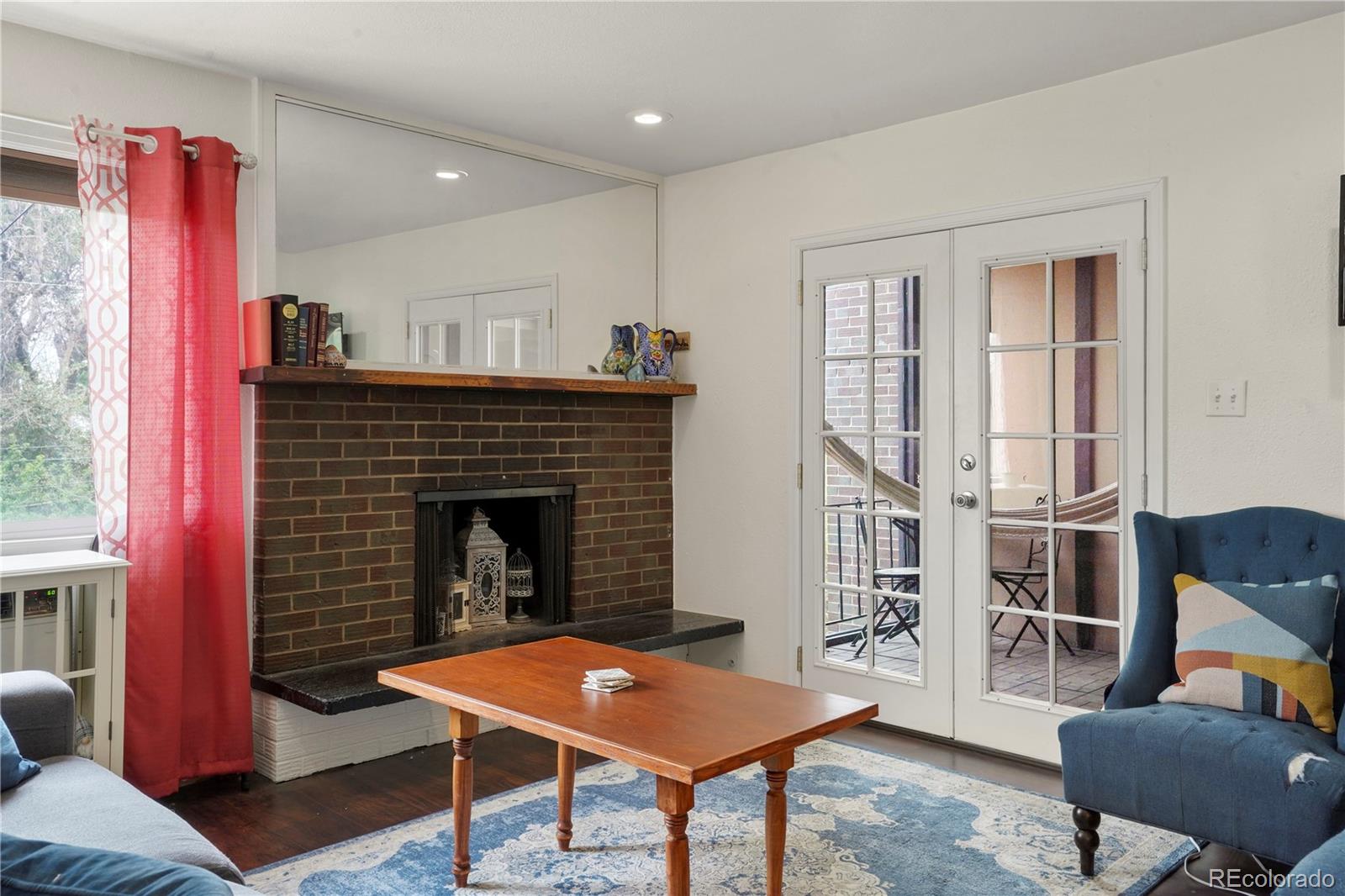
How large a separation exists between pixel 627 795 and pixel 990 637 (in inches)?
59.0

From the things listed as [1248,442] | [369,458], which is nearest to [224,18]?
[369,458]

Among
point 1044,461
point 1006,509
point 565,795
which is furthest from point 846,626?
point 565,795

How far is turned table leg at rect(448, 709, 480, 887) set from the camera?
2.55 metres

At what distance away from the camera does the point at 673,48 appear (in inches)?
124

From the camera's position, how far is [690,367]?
15.7 ft

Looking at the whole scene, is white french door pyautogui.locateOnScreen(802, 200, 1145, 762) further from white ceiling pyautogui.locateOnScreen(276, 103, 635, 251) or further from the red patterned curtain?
the red patterned curtain

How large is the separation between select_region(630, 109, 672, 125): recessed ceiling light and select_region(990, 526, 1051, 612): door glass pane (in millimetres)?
2035

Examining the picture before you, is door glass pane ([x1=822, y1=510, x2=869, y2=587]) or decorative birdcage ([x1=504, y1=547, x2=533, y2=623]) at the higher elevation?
door glass pane ([x1=822, y1=510, x2=869, y2=587])

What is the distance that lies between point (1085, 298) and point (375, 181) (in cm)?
269

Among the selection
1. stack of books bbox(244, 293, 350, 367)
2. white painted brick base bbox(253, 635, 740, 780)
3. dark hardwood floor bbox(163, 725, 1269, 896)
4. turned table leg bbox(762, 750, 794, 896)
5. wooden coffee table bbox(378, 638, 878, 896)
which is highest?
stack of books bbox(244, 293, 350, 367)

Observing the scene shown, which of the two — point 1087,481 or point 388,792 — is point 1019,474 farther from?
point 388,792

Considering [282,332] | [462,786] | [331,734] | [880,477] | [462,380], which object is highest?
[282,332]

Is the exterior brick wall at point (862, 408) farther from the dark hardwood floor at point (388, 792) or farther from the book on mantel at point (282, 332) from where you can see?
the book on mantel at point (282, 332)

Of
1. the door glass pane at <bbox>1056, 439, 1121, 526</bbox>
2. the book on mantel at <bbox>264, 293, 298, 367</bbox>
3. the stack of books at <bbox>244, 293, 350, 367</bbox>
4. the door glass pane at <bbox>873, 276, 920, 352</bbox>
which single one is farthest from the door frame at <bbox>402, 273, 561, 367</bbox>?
the door glass pane at <bbox>1056, 439, 1121, 526</bbox>
